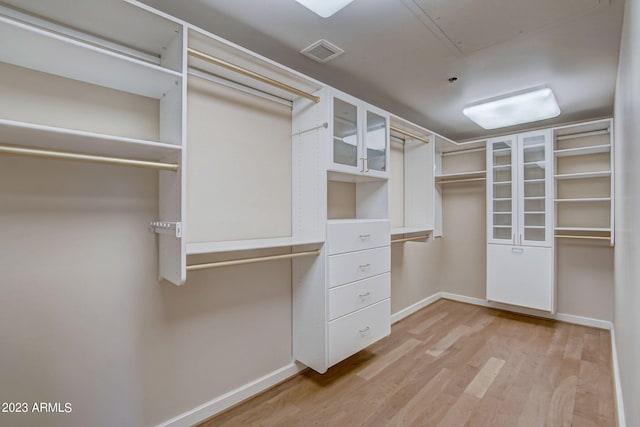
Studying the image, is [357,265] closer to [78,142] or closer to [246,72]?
[246,72]

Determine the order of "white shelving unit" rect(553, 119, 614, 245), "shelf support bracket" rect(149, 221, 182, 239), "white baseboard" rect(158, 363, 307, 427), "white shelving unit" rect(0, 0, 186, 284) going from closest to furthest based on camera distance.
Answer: "white shelving unit" rect(0, 0, 186, 284) < "shelf support bracket" rect(149, 221, 182, 239) < "white baseboard" rect(158, 363, 307, 427) < "white shelving unit" rect(553, 119, 614, 245)

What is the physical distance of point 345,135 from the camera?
2.26m

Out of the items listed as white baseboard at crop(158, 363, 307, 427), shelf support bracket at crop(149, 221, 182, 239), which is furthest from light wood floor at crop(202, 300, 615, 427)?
shelf support bracket at crop(149, 221, 182, 239)

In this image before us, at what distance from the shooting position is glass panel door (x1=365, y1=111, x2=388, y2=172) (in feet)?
8.04

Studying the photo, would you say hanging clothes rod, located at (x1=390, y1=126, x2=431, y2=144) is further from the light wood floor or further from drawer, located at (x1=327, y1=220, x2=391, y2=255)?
the light wood floor

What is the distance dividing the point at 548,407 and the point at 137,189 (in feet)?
9.75

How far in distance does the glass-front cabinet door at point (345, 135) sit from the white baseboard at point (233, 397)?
1.63 meters

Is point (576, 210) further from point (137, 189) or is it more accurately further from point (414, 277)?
point (137, 189)

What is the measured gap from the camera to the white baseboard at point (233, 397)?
177 cm

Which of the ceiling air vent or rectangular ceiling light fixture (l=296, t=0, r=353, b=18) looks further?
the ceiling air vent

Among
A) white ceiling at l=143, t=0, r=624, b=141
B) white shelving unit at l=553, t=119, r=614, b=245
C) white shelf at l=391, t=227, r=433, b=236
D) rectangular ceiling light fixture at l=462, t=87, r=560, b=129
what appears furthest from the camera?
white shelving unit at l=553, t=119, r=614, b=245

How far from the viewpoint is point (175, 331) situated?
A: 1.75 meters

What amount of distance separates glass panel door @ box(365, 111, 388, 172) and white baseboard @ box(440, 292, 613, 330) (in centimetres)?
276

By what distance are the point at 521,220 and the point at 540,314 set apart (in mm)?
1227
